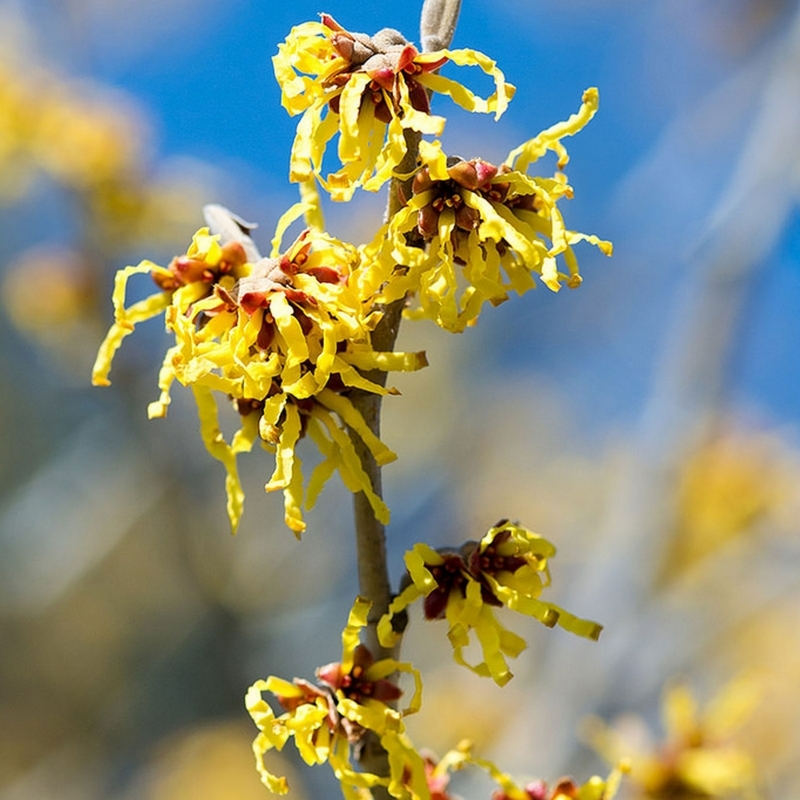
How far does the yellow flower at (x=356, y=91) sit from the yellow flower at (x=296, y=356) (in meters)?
0.09

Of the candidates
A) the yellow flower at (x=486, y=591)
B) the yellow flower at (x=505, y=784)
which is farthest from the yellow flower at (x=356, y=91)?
the yellow flower at (x=505, y=784)

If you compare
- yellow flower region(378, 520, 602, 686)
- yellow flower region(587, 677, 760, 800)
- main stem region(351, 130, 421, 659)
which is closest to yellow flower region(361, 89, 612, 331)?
main stem region(351, 130, 421, 659)

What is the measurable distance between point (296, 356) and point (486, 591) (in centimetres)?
36

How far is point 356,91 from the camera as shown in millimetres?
1071

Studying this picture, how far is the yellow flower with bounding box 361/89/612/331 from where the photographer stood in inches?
41.0

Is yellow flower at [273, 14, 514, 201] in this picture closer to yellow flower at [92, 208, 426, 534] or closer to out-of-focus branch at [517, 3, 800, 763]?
yellow flower at [92, 208, 426, 534]

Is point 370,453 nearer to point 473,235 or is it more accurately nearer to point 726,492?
point 473,235

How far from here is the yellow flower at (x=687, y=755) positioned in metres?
1.99

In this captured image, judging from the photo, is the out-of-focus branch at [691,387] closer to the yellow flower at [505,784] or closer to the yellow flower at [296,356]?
the yellow flower at [505,784]

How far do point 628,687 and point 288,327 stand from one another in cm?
269

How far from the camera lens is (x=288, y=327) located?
1038 mm

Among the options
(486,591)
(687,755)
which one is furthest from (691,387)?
(486,591)

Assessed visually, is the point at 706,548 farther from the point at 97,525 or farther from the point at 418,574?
the point at 418,574

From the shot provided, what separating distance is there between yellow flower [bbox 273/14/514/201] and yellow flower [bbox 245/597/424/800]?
0.50 meters
